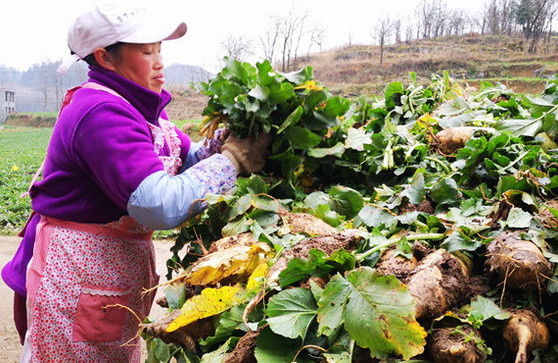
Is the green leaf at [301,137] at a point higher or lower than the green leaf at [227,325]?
higher

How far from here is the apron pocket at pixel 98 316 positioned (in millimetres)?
1357

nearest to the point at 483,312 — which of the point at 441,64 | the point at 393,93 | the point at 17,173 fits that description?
the point at 393,93

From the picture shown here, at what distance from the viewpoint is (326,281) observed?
33.9 inches

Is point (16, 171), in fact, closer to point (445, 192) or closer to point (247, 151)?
point (247, 151)

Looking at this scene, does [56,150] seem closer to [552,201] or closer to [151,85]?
[151,85]

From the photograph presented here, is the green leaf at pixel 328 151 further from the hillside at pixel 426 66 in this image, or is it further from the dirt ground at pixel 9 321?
the hillside at pixel 426 66

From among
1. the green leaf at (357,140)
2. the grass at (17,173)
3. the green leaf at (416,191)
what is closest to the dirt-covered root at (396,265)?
the green leaf at (416,191)

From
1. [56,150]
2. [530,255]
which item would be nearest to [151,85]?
[56,150]

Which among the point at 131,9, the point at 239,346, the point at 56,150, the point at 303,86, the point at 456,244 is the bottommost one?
the point at 239,346

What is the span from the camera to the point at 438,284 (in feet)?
2.63

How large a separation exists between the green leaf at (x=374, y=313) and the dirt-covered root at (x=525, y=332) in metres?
0.16

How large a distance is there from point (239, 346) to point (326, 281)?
20 cm

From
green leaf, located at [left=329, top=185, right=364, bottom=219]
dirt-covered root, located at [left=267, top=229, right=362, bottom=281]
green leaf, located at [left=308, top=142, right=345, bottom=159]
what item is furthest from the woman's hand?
dirt-covered root, located at [left=267, top=229, right=362, bottom=281]

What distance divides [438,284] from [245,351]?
1.18 ft
